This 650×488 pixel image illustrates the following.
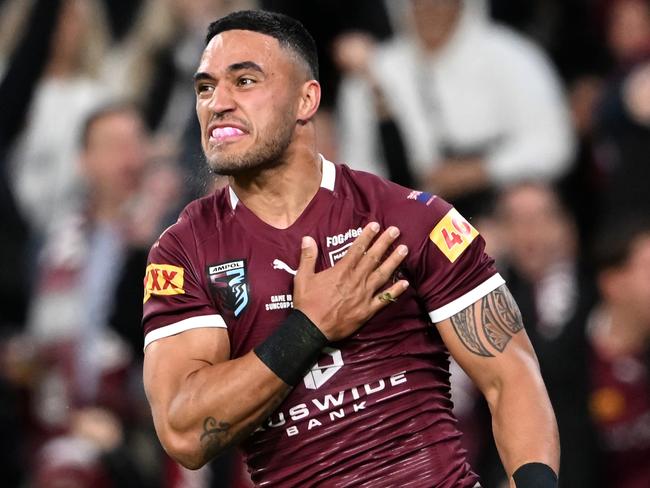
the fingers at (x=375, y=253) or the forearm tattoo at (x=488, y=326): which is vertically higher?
the fingers at (x=375, y=253)

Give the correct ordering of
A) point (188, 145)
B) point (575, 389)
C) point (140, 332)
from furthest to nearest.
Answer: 1. point (188, 145)
2. point (140, 332)
3. point (575, 389)

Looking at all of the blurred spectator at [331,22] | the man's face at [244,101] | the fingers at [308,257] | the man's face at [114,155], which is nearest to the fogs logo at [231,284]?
the fingers at [308,257]

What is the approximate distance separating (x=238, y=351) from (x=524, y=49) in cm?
457

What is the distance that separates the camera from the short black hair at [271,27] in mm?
4402

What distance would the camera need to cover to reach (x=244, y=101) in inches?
170

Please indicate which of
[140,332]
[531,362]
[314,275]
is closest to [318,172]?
[314,275]

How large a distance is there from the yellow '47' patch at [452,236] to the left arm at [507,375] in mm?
166

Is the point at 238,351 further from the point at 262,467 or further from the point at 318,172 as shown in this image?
the point at 318,172

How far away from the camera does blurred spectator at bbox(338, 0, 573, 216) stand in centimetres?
815

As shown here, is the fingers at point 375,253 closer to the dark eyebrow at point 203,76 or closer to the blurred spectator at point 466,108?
the dark eyebrow at point 203,76

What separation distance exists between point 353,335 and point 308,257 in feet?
0.87

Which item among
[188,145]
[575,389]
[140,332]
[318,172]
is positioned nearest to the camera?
[318,172]

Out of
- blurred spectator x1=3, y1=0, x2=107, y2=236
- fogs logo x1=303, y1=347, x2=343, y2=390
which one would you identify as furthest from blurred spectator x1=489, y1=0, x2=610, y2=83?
fogs logo x1=303, y1=347, x2=343, y2=390

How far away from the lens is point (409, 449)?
14.0 ft
